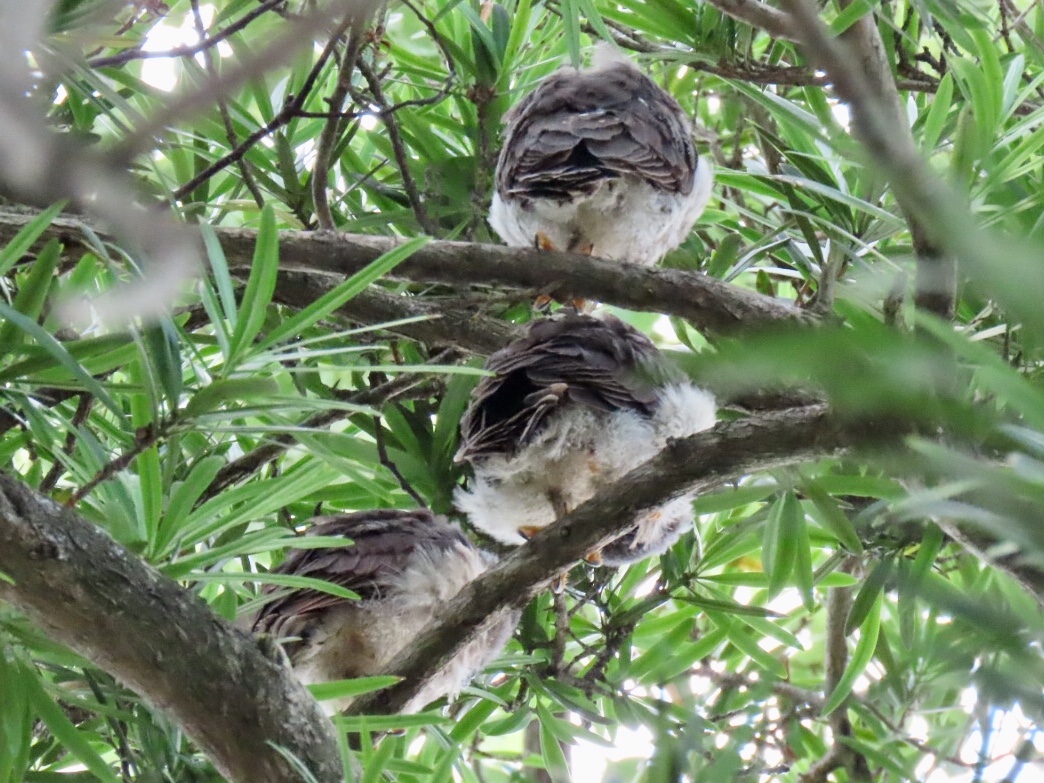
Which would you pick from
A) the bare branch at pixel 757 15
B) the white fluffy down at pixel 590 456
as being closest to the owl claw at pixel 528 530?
the white fluffy down at pixel 590 456

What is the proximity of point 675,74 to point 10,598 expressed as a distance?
6.10 ft

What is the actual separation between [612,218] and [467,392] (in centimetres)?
34

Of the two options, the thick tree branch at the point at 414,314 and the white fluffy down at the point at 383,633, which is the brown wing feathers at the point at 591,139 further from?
the white fluffy down at the point at 383,633

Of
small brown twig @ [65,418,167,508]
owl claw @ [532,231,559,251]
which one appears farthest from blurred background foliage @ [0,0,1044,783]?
owl claw @ [532,231,559,251]

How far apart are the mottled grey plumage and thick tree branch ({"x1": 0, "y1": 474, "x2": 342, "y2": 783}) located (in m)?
0.38

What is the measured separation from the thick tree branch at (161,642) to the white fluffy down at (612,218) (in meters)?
0.84

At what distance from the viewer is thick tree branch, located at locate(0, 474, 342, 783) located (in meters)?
0.85

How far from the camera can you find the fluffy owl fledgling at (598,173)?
5.06 feet

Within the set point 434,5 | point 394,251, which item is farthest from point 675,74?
point 394,251

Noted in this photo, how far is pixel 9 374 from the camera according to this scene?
983mm

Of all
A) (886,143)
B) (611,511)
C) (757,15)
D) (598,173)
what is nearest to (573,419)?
(611,511)

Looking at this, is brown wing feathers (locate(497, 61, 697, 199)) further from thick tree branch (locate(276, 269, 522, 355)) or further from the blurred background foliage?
thick tree branch (locate(276, 269, 522, 355))

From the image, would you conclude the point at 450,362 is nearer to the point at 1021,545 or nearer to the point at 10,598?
the point at 10,598

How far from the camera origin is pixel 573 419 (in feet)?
4.39
